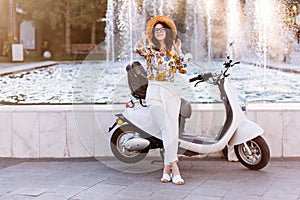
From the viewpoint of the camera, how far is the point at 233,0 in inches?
1054

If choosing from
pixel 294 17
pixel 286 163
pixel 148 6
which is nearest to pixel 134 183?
pixel 286 163

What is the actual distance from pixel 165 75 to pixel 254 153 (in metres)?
1.23

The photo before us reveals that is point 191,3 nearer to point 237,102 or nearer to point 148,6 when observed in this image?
point 148,6

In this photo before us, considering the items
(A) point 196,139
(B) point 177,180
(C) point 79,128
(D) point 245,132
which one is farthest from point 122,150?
(D) point 245,132

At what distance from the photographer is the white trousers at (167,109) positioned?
16.5 feet

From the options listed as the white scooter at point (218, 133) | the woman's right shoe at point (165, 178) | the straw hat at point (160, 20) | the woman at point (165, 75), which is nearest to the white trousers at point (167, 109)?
the woman at point (165, 75)

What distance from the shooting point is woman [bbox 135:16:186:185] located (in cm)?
502

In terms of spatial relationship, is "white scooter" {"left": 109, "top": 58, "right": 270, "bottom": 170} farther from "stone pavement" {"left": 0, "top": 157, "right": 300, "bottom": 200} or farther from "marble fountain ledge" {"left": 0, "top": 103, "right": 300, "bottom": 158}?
"marble fountain ledge" {"left": 0, "top": 103, "right": 300, "bottom": 158}

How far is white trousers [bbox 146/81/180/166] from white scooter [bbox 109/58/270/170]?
26 centimetres

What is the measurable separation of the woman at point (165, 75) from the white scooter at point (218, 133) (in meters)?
0.28

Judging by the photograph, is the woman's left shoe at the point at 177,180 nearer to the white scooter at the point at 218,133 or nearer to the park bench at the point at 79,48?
the white scooter at the point at 218,133

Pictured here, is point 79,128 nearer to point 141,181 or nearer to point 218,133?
point 141,181

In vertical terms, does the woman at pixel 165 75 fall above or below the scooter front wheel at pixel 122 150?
above

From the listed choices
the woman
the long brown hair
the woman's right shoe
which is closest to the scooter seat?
the woman
